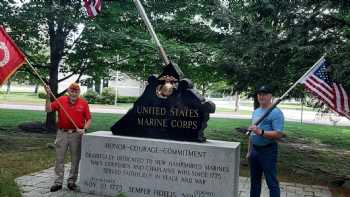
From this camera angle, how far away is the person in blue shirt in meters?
5.81

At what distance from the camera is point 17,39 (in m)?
13.4

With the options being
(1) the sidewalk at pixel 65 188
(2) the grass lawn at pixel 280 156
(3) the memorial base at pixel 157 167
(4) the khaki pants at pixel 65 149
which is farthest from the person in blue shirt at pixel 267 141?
(2) the grass lawn at pixel 280 156

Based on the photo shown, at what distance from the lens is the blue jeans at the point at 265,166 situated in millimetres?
5895

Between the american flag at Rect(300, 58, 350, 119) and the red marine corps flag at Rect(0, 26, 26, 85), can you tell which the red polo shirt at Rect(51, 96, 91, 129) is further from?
the american flag at Rect(300, 58, 350, 119)

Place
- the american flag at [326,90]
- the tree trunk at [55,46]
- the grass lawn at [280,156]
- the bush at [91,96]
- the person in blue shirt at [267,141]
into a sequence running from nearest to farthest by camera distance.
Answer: the person in blue shirt at [267,141] < the american flag at [326,90] < the grass lawn at [280,156] < the tree trunk at [55,46] < the bush at [91,96]

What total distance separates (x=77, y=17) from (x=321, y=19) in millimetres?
7324

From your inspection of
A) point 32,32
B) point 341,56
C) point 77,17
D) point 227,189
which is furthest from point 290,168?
point 32,32

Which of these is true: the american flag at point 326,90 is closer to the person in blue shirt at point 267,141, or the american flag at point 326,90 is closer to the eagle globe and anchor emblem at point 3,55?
the person in blue shirt at point 267,141

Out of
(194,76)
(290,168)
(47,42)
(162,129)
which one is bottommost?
(290,168)

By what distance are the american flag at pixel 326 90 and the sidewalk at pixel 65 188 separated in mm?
2145

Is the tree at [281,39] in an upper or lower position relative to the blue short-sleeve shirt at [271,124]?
A: upper

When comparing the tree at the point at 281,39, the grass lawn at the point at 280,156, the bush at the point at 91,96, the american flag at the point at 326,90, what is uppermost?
the tree at the point at 281,39

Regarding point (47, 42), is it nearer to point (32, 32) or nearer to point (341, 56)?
point (32, 32)

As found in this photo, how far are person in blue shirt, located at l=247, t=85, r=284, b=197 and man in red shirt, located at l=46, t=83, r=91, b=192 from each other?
2842mm
